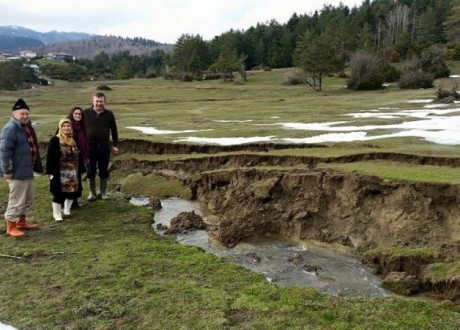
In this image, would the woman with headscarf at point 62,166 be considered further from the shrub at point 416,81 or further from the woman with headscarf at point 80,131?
the shrub at point 416,81

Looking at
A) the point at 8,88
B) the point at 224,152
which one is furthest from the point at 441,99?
the point at 8,88

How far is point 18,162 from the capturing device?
10.7 metres

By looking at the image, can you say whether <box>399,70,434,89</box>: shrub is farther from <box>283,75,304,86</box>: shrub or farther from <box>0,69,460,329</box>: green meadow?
<box>0,69,460,329</box>: green meadow

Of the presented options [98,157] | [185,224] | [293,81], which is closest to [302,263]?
[185,224]

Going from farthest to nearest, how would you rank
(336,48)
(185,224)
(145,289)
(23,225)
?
(336,48), (185,224), (23,225), (145,289)

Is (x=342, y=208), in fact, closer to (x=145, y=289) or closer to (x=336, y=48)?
(x=145, y=289)

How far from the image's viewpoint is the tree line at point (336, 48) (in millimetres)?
56500

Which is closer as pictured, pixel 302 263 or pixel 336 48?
pixel 302 263

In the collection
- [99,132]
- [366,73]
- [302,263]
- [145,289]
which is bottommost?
[302,263]

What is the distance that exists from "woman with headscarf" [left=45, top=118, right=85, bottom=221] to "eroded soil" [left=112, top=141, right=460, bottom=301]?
3716 millimetres

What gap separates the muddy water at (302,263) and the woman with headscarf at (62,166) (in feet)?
7.70

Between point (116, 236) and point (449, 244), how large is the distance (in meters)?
7.10

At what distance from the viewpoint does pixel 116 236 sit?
35.3 ft

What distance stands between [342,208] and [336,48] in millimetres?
78237
